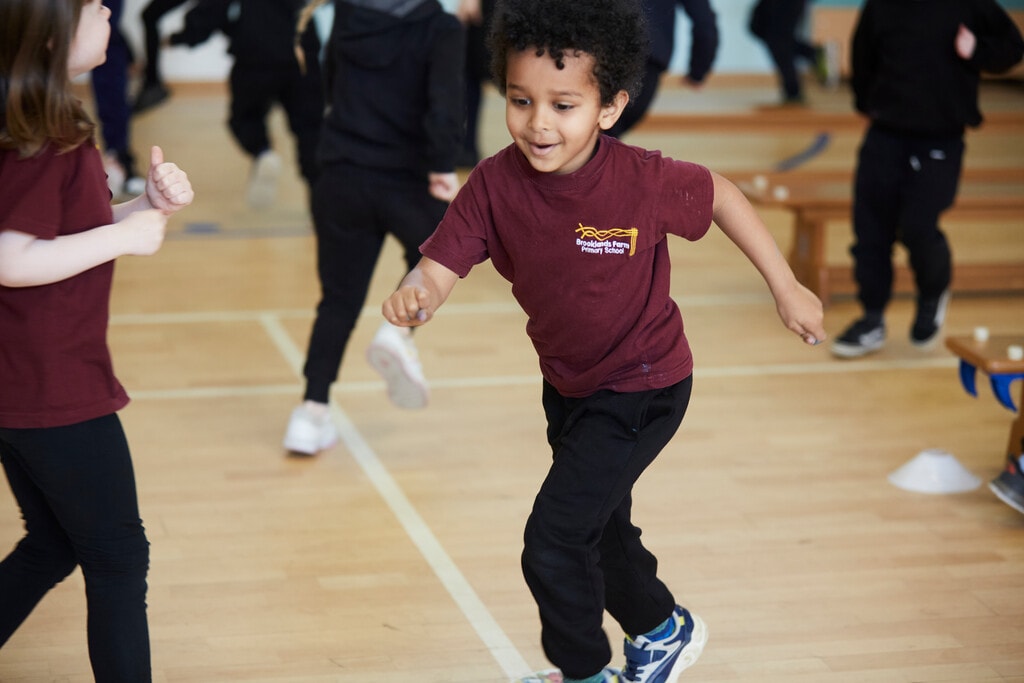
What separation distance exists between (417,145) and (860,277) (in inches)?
75.5

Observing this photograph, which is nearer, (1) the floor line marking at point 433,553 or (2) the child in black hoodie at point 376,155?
(1) the floor line marking at point 433,553

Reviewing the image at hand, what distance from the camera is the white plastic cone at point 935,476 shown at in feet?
11.5

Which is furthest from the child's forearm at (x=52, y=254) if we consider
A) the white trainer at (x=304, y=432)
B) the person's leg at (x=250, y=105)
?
the person's leg at (x=250, y=105)

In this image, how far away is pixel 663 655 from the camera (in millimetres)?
2408

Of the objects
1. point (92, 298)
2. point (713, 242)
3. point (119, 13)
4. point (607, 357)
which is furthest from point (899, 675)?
point (119, 13)

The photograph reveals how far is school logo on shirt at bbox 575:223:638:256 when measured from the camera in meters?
2.12

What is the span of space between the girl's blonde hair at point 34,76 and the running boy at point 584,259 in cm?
56

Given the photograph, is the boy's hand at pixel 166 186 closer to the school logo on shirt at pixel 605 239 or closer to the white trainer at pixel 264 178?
the school logo on shirt at pixel 605 239

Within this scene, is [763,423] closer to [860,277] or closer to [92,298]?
[860,277]

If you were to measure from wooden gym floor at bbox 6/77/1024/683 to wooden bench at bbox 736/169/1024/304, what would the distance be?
0.30 feet

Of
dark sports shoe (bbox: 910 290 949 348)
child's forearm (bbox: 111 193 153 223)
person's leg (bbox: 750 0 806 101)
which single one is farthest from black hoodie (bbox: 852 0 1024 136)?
person's leg (bbox: 750 0 806 101)

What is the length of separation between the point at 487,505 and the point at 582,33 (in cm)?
163

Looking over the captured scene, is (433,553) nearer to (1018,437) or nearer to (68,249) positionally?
(68,249)

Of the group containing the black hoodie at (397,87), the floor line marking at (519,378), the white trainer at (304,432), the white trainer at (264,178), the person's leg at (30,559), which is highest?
the black hoodie at (397,87)
